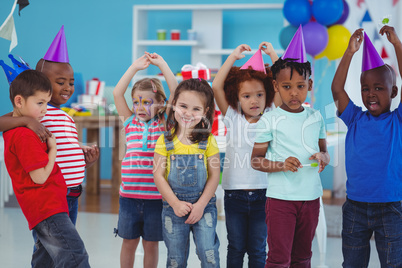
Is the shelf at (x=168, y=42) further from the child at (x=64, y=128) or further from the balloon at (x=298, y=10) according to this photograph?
the child at (x=64, y=128)

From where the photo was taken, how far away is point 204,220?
4.96 ft

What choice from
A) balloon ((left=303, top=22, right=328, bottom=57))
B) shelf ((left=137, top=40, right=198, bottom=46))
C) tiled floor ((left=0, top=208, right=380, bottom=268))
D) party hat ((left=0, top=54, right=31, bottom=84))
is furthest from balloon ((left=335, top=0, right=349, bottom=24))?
party hat ((left=0, top=54, right=31, bottom=84))

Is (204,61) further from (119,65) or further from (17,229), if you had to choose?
(17,229)

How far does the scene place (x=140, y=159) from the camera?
170cm

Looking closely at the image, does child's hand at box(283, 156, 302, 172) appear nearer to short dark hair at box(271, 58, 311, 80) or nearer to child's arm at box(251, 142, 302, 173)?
child's arm at box(251, 142, 302, 173)

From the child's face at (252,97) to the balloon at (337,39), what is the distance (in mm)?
2111

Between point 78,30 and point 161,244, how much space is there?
306 cm

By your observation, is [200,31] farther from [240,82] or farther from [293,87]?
[293,87]

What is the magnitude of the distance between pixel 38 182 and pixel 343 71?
1.04 meters

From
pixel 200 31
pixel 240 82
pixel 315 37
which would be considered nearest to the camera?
pixel 240 82

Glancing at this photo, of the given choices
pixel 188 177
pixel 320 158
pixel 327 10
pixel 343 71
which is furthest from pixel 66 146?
pixel 327 10

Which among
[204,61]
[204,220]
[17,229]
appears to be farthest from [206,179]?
[204,61]

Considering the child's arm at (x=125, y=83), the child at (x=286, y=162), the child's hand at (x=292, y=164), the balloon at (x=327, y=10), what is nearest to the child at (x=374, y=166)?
the child at (x=286, y=162)

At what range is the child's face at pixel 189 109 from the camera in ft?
5.12
